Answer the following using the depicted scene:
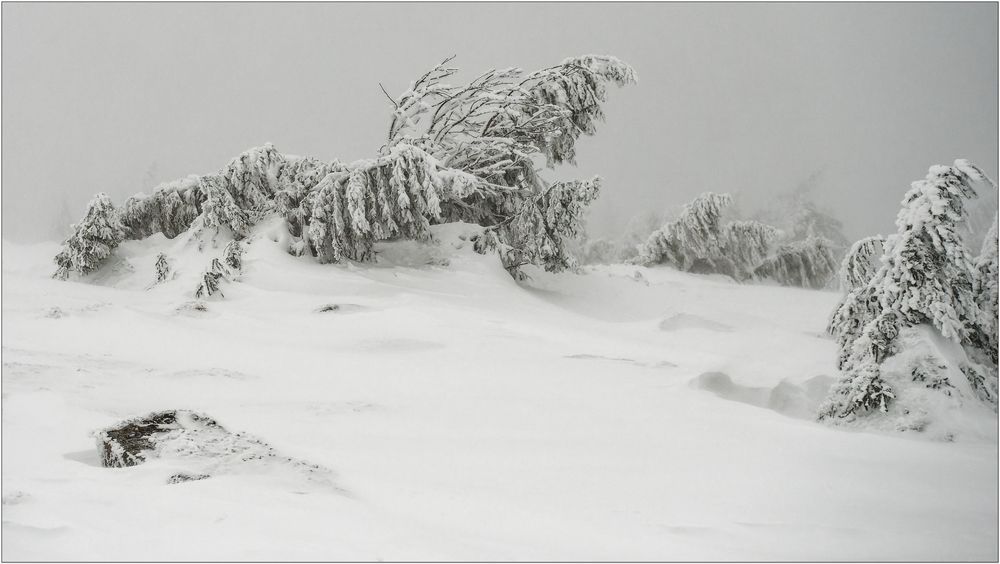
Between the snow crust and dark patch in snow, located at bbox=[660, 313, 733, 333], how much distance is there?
0.63 metres

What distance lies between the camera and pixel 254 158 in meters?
8.62

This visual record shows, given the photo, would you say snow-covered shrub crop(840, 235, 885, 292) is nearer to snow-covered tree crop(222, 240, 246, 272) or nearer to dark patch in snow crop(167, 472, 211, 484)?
dark patch in snow crop(167, 472, 211, 484)

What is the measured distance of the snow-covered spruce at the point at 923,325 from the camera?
3.73 m

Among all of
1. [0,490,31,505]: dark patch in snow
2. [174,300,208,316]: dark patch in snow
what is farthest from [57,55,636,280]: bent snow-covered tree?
[0,490,31,505]: dark patch in snow

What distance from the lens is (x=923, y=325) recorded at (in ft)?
12.9

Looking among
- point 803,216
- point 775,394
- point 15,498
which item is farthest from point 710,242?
point 15,498

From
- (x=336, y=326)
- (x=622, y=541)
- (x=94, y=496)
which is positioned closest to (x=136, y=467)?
(x=94, y=496)

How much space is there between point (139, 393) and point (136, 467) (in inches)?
46.2

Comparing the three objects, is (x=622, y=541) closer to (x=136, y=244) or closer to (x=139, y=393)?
(x=139, y=393)

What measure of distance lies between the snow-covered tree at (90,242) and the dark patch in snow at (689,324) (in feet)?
21.5

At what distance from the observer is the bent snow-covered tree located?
25.0ft

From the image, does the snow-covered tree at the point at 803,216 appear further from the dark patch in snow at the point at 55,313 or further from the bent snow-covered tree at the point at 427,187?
the dark patch in snow at the point at 55,313

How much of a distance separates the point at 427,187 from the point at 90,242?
13.2ft

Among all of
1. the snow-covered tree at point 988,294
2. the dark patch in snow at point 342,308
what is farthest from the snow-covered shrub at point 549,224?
the snow-covered tree at point 988,294
